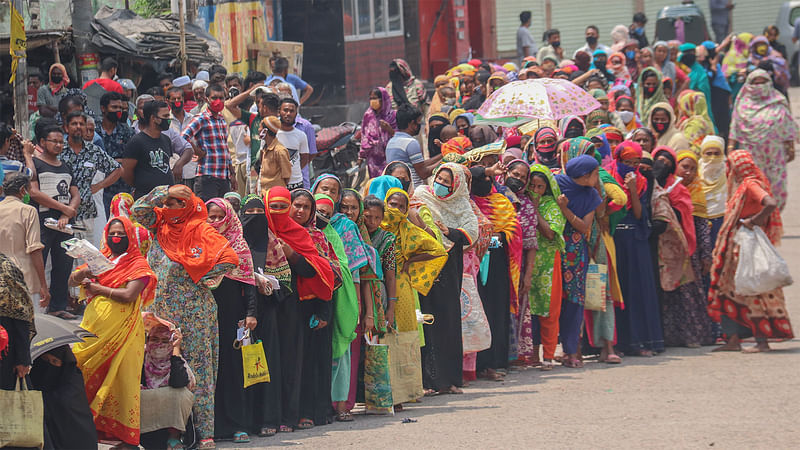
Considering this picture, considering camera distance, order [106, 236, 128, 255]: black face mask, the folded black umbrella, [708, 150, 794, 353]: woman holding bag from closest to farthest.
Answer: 1. the folded black umbrella
2. [106, 236, 128, 255]: black face mask
3. [708, 150, 794, 353]: woman holding bag

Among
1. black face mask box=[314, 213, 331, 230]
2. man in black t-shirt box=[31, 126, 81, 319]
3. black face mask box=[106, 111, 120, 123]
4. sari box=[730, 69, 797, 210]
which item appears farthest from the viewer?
sari box=[730, 69, 797, 210]

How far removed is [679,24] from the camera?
2731 centimetres

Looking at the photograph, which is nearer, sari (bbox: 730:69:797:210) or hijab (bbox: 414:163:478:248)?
hijab (bbox: 414:163:478:248)

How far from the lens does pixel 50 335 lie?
5.73 meters

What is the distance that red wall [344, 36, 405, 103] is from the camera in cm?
2183

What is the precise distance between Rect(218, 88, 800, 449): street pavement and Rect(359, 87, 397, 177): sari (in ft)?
10.7

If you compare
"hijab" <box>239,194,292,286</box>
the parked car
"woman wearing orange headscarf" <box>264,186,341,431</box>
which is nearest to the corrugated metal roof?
the parked car

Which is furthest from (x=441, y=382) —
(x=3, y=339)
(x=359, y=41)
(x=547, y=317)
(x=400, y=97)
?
(x=359, y=41)

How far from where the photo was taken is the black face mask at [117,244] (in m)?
6.51

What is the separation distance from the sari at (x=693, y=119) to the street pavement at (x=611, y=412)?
187 inches

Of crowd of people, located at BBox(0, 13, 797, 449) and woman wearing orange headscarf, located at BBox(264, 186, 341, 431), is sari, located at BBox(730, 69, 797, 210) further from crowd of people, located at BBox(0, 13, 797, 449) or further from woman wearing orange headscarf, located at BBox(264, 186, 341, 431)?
woman wearing orange headscarf, located at BBox(264, 186, 341, 431)

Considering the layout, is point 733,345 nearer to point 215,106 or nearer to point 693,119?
point 693,119

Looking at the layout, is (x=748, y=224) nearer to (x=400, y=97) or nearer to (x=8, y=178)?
(x=400, y=97)

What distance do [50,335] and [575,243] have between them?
5.09 meters
